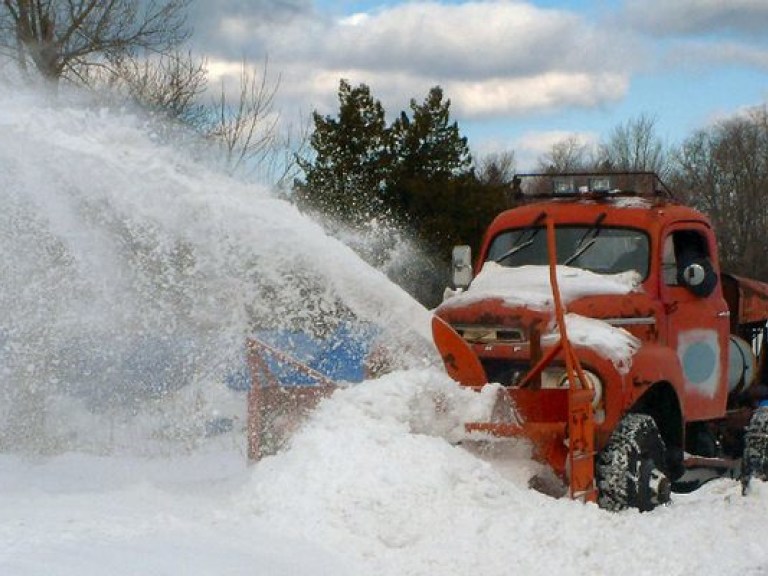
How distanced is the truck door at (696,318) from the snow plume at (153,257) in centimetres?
213

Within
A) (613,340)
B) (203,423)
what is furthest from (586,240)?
(203,423)

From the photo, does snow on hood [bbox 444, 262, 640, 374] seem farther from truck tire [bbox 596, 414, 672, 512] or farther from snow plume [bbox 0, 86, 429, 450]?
Result: snow plume [bbox 0, 86, 429, 450]

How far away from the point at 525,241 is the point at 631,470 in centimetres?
239

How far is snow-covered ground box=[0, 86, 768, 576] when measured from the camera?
579 cm

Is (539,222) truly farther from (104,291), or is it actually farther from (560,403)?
(104,291)

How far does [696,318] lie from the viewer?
8852 mm

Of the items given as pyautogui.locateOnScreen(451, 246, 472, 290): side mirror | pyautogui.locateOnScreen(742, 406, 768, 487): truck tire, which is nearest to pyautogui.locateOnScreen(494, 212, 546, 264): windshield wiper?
pyautogui.locateOnScreen(451, 246, 472, 290): side mirror

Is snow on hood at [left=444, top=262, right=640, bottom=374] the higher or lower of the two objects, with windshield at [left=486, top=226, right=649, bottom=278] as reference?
lower

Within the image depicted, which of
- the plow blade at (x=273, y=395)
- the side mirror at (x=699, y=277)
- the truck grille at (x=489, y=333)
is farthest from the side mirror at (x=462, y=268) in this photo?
the plow blade at (x=273, y=395)

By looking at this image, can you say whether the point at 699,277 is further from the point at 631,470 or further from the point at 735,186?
the point at 735,186

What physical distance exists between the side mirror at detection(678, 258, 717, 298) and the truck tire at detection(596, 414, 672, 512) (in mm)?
1511

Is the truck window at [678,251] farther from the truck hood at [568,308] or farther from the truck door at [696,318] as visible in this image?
the truck hood at [568,308]

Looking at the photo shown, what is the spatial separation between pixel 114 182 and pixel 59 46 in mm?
8811

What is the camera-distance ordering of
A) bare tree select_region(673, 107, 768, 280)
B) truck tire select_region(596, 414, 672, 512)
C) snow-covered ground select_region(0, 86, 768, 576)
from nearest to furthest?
snow-covered ground select_region(0, 86, 768, 576) → truck tire select_region(596, 414, 672, 512) → bare tree select_region(673, 107, 768, 280)
